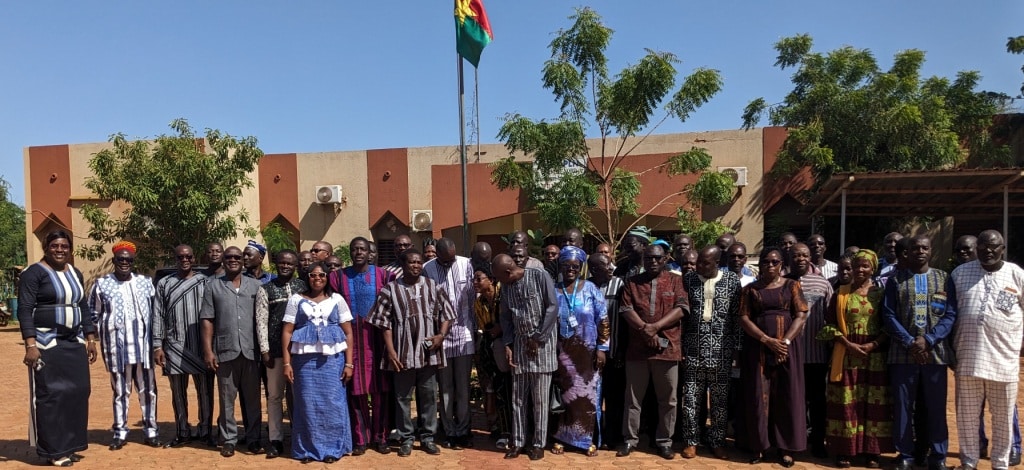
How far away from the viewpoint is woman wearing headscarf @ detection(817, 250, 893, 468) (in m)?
4.58

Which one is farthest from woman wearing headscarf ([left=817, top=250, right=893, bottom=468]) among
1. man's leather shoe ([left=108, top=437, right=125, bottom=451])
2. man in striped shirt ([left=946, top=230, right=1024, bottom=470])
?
man's leather shoe ([left=108, top=437, right=125, bottom=451])

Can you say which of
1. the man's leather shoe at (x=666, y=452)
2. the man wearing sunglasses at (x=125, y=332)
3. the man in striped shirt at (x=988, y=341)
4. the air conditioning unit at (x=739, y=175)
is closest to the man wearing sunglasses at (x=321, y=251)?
the man wearing sunglasses at (x=125, y=332)

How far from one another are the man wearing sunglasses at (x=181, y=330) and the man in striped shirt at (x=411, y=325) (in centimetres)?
144

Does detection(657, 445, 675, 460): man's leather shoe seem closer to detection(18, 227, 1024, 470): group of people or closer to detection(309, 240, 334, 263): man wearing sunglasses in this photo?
detection(18, 227, 1024, 470): group of people

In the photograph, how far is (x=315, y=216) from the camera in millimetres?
17500

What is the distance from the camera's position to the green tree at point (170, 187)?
1199 cm

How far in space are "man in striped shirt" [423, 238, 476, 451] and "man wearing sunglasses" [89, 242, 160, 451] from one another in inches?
89.7

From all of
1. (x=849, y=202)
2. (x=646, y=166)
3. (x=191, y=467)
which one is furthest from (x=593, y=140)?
(x=191, y=467)

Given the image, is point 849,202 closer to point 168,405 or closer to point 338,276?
point 338,276

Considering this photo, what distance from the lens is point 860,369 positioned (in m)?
4.65

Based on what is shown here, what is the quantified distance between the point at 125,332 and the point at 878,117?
1325 cm

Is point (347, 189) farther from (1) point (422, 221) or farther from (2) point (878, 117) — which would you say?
(2) point (878, 117)

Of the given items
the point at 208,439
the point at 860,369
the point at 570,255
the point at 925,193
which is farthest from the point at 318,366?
the point at 925,193

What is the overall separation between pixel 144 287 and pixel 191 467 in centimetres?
149
